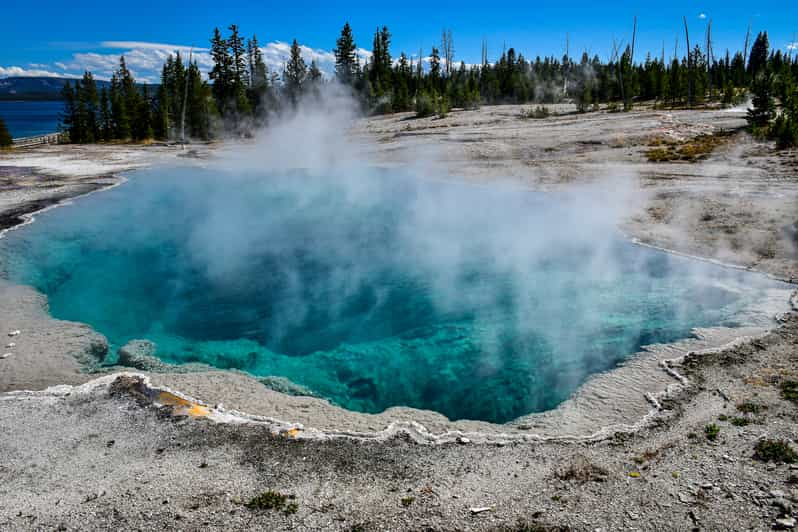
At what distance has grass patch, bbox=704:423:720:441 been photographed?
5789mm

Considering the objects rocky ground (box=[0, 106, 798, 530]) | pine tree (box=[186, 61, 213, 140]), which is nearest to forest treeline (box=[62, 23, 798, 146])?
pine tree (box=[186, 61, 213, 140])

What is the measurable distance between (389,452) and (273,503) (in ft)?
4.54

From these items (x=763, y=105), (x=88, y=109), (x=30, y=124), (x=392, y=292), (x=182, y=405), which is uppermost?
(x=30, y=124)

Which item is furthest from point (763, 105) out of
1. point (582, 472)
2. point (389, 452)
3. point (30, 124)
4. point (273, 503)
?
point (30, 124)

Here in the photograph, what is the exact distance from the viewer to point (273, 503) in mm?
4895

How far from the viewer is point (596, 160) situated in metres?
23.3

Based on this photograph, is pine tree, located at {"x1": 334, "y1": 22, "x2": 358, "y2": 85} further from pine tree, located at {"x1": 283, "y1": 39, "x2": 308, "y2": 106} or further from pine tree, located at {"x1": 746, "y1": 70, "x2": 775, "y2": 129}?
pine tree, located at {"x1": 746, "y1": 70, "x2": 775, "y2": 129}

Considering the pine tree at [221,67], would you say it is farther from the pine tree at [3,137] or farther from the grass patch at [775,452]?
the grass patch at [775,452]

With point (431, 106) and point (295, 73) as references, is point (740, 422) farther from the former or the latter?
point (295, 73)

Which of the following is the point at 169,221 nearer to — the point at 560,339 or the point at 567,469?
the point at 560,339

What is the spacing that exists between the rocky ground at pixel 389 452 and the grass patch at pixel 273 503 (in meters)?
0.02

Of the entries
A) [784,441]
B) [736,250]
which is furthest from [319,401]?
[736,250]

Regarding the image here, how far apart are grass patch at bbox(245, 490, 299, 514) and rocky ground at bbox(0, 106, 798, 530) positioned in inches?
0.8

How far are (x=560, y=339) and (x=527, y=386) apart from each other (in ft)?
5.75
